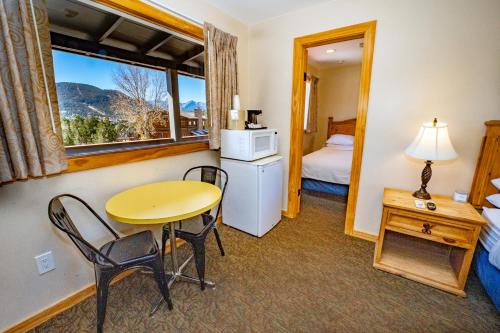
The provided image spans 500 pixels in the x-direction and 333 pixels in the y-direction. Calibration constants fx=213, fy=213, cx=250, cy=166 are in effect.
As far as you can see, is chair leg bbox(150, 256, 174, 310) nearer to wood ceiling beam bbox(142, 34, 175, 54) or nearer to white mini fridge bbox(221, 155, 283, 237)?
white mini fridge bbox(221, 155, 283, 237)

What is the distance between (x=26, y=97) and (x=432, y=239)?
2.86 m

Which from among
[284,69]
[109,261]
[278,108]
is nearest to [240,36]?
[284,69]

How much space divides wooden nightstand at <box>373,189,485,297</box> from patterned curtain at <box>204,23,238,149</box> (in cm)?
179

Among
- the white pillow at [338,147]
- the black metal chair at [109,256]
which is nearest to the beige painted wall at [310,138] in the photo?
the white pillow at [338,147]

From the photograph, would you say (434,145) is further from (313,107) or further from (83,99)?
(313,107)

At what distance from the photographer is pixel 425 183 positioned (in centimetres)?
183

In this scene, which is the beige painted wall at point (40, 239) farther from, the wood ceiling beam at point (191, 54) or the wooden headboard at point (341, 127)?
the wooden headboard at point (341, 127)

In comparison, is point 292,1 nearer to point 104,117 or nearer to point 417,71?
point 417,71

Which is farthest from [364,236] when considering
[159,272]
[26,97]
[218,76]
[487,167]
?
[26,97]

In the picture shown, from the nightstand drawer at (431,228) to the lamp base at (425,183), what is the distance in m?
0.27

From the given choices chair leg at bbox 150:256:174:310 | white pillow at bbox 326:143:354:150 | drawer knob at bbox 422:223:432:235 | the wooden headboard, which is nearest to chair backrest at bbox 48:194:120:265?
chair leg at bbox 150:256:174:310

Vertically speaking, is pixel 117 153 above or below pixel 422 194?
above

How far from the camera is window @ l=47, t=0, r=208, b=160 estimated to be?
5.08 feet

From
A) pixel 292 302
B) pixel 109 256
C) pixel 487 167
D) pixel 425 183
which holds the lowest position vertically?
pixel 292 302
